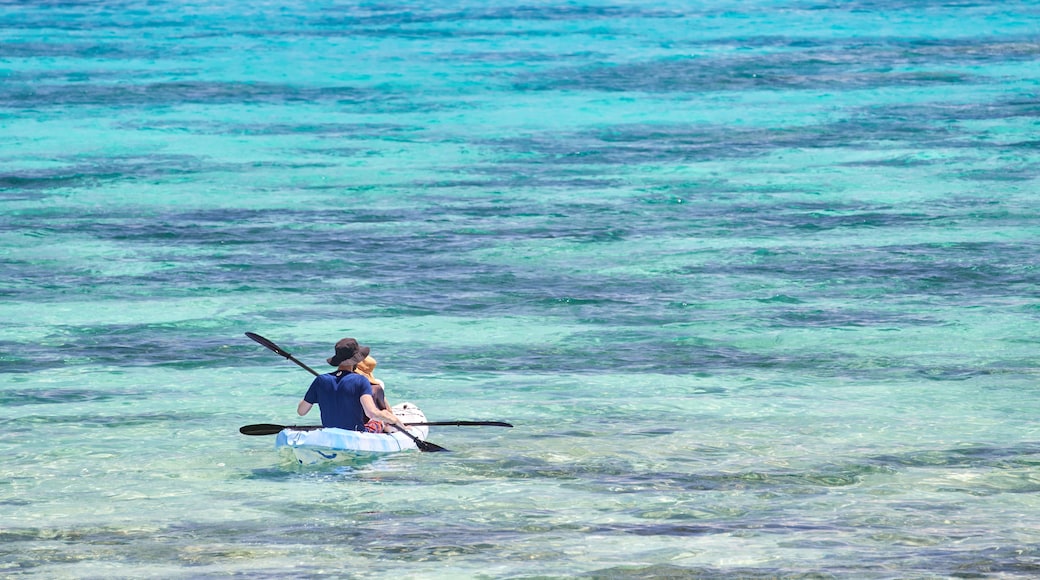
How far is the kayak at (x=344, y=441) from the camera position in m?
10.8

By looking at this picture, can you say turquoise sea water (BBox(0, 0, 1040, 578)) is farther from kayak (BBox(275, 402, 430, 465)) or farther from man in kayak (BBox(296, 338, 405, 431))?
man in kayak (BBox(296, 338, 405, 431))

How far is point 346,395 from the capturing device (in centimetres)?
1062

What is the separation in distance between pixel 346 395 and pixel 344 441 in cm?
34

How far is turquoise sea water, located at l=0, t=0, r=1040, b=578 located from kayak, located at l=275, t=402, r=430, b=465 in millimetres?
200

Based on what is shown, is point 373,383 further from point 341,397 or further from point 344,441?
point 344,441

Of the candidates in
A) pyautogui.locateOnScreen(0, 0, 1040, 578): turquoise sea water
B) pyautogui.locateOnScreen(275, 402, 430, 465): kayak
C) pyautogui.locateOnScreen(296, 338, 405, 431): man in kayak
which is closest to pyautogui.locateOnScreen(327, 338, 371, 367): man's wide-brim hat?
pyautogui.locateOnScreen(296, 338, 405, 431): man in kayak

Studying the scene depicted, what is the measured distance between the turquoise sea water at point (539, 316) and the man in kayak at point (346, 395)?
0.51 metres

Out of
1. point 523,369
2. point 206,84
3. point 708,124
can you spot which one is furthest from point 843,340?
point 206,84

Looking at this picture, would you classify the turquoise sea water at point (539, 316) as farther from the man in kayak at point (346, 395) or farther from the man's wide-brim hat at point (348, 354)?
the man's wide-brim hat at point (348, 354)

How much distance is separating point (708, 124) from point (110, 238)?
→ 11819 millimetres

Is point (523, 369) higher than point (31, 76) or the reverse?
the reverse

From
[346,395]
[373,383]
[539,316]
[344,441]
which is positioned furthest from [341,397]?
[539,316]

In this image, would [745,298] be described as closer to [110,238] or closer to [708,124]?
[110,238]

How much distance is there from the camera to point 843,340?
49.6 feet
